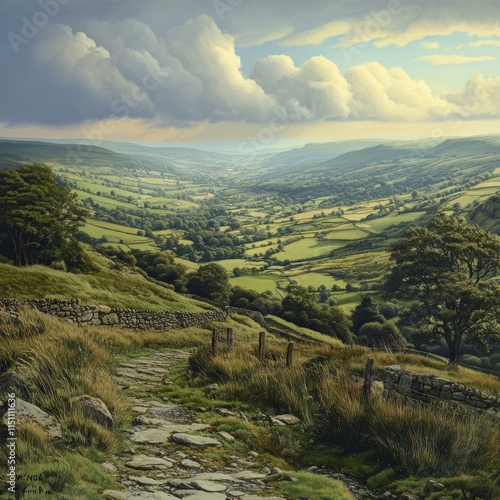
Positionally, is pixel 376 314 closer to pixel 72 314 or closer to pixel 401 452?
pixel 72 314

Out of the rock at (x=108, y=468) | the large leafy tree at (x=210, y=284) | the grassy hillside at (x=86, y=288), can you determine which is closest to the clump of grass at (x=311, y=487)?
the rock at (x=108, y=468)

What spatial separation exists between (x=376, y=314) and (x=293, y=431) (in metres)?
90.7

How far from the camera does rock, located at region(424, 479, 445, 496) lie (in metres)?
7.25

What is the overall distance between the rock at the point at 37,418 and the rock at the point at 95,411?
578 millimetres

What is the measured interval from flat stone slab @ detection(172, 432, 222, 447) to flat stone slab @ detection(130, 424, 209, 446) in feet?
0.60

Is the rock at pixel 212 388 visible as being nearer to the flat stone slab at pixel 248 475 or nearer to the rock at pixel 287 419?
the rock at pixel 287 419

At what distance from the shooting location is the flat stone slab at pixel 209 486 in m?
6.78

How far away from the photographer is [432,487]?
287 inches

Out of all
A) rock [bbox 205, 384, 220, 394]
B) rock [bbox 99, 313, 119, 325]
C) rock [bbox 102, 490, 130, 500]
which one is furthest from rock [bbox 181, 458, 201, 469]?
rock [bbox 99, 313, 119, 325]

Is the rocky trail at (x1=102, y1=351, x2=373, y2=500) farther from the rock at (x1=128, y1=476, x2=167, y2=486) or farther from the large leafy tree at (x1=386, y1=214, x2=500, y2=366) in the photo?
the large leafy tree at (x1=386, y1=214, x2=500, y2=366)

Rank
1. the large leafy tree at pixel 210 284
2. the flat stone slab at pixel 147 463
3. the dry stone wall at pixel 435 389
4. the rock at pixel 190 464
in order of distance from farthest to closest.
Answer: the large leafy tree at pixel 210 284 < the dry stone wall at pixel 435 389 < the rock at pixel 190 464 < the flat stone slab at pixel 147 463

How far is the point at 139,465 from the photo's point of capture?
7.38 metres

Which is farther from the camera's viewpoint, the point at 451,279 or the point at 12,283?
the point at 451,279

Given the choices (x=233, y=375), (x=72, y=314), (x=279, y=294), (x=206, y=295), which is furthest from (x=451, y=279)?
(x=279, y=294)
